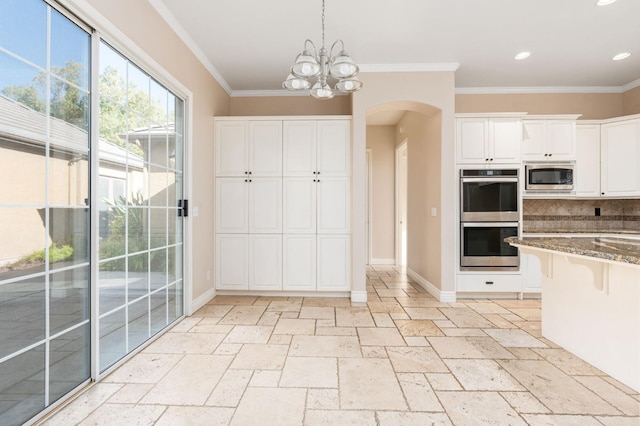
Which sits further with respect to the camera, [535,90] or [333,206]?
[535,90]

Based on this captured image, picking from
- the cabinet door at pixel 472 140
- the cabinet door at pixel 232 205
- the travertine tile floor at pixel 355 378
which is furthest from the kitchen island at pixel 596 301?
the cabinet door at pixel 232 205

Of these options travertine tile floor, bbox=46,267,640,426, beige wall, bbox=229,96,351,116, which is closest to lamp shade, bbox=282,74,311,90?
travertine tile floor, bbox=46,267,640,426

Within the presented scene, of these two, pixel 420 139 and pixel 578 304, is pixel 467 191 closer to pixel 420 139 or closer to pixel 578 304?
pixel 420 139

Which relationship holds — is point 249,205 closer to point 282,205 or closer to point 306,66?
point 282,205

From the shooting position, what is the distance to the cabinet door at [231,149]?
407cm

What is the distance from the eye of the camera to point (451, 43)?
3346mm

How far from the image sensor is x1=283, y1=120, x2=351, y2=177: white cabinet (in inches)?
156

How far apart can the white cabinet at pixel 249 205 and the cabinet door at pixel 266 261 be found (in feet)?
0.39

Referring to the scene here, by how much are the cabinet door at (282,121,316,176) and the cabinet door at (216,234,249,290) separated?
3.68ft

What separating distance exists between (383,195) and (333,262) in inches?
111

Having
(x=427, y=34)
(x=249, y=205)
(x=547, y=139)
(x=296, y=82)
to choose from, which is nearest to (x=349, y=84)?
(x=296, y=82)

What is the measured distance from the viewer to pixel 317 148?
157 inches

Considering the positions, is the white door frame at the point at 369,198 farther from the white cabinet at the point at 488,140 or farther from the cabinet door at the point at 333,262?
the white cabinet at the point at 488,140

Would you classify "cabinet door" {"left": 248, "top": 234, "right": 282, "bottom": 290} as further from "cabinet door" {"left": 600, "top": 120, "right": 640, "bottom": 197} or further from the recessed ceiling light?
the recessed ceiling light
